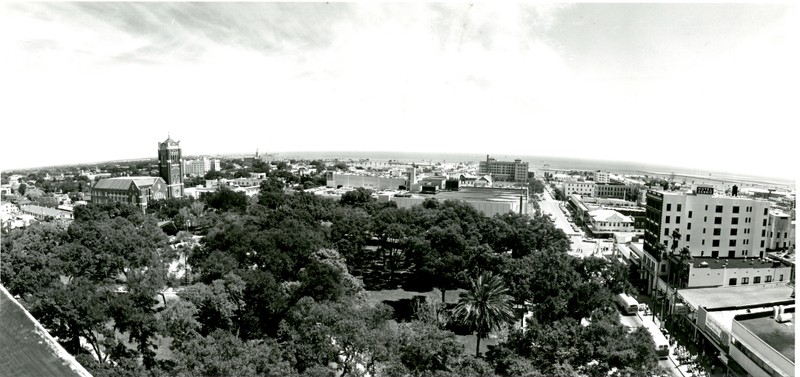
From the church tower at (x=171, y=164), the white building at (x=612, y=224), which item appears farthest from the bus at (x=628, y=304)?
the church tower at (x=171, y=164)

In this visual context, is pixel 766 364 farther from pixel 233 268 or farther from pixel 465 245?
pixel 233 268

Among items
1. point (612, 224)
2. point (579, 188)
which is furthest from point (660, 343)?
point (579, 188)

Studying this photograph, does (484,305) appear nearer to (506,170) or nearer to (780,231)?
(780,231)

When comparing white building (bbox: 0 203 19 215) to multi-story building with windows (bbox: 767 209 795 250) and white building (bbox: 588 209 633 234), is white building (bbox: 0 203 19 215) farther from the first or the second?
multi-story building with windows (bbox: 767 209 795 250)

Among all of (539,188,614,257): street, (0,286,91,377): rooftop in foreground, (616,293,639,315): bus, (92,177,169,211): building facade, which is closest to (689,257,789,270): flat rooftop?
(616,293,639,315): bus

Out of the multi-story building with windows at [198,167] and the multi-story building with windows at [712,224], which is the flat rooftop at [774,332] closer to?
the multi-story building with windows at [712,224]

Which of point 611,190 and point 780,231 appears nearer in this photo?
point 780,231

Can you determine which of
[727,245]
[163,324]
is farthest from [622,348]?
[727,245]
